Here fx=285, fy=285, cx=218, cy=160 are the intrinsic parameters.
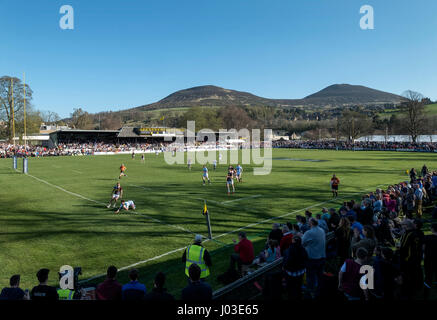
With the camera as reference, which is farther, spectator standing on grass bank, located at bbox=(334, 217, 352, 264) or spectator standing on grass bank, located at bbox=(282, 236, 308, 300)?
spectator standing on grass bank, located at bbox=(334, 217, 352, 264)

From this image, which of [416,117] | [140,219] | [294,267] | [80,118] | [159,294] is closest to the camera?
[159,294]

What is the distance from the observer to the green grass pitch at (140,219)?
9.30 meters

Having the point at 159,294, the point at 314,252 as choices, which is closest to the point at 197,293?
the point at 159,294

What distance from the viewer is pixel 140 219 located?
46.6ft

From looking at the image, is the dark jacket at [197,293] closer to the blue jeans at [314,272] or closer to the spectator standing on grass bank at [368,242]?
the blue jeans at [314,272]

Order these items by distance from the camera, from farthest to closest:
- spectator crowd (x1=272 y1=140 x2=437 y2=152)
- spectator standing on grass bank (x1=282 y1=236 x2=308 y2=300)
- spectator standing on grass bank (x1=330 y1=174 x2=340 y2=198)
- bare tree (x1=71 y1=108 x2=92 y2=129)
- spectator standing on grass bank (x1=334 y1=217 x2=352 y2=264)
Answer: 1. bare tree (x1=71 y1=108 x2=92 y2=129)
2. spectator crowd (x1=272 y1=140 x2=437 y2=152)
3. spectator standing on grass bank (x1=330 y1=174 x2=340 y2=198)
4. spectator standing on grass bank (x1=334 y1=217 x2=352 y2=264)
5. spectator standing on grass bank (x1=282 y1=236 x2=308 y2=300)

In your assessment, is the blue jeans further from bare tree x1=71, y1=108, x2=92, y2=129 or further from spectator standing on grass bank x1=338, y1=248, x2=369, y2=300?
bare tree x1=71, y1=108, x2=92, y2=129

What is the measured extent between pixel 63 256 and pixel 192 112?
132221 mm

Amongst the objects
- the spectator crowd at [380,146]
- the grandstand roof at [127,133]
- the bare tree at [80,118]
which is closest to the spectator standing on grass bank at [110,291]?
the spectator crowd at [380,146]

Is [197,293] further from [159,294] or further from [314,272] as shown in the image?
[314,272]

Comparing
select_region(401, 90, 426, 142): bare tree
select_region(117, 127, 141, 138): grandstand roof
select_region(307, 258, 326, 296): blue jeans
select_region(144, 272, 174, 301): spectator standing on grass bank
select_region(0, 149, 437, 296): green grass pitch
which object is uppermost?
select_region(401, 90, 426, 142): bare tree

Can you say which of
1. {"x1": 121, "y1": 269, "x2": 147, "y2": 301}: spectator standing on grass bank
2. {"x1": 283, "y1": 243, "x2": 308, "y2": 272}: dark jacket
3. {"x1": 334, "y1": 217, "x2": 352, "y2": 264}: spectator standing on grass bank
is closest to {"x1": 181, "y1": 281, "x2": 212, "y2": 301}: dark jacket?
{"x1": 121, "y1": 269, "x2": 147, "y2": 301}: spectator standing on grass bank

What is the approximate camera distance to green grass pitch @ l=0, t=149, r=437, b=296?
930 cm
